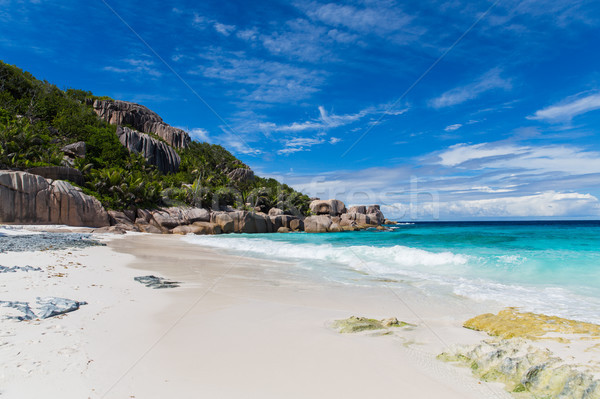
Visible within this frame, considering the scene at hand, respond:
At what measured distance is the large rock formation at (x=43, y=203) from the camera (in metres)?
19.6

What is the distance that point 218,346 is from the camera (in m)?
3.57

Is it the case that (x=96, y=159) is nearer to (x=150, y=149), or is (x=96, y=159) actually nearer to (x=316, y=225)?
(x=150, y=149)

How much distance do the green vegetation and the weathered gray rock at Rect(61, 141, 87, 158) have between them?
62 centimetres

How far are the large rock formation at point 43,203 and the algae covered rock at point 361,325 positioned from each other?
23.9 m

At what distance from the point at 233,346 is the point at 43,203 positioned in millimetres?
24117

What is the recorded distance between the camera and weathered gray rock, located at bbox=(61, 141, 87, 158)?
31248mm

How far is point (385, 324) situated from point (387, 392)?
6.36 ft

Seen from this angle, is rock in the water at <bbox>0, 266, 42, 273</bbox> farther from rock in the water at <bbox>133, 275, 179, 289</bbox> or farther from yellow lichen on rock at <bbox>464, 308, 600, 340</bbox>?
yellow lichen on rock at <bbox>464, 308, 600, 340</bbox>

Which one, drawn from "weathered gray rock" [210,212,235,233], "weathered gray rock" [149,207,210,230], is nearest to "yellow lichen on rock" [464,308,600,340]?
"weathered gray rock" [149,207,210,230]

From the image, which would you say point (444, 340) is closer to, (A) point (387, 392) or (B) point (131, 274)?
(A) point (387, 392)

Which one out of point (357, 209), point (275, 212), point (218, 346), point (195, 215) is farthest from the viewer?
point (357, 209)

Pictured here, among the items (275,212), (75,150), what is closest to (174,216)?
(75,150)

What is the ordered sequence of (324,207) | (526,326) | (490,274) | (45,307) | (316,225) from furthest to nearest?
(324,207)
(316,225)
(490,274)
(526,326)
(45,307)

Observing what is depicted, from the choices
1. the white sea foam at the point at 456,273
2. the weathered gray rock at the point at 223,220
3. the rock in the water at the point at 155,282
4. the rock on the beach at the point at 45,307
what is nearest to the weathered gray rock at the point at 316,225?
the weathered gray rock at the point at 223,220
